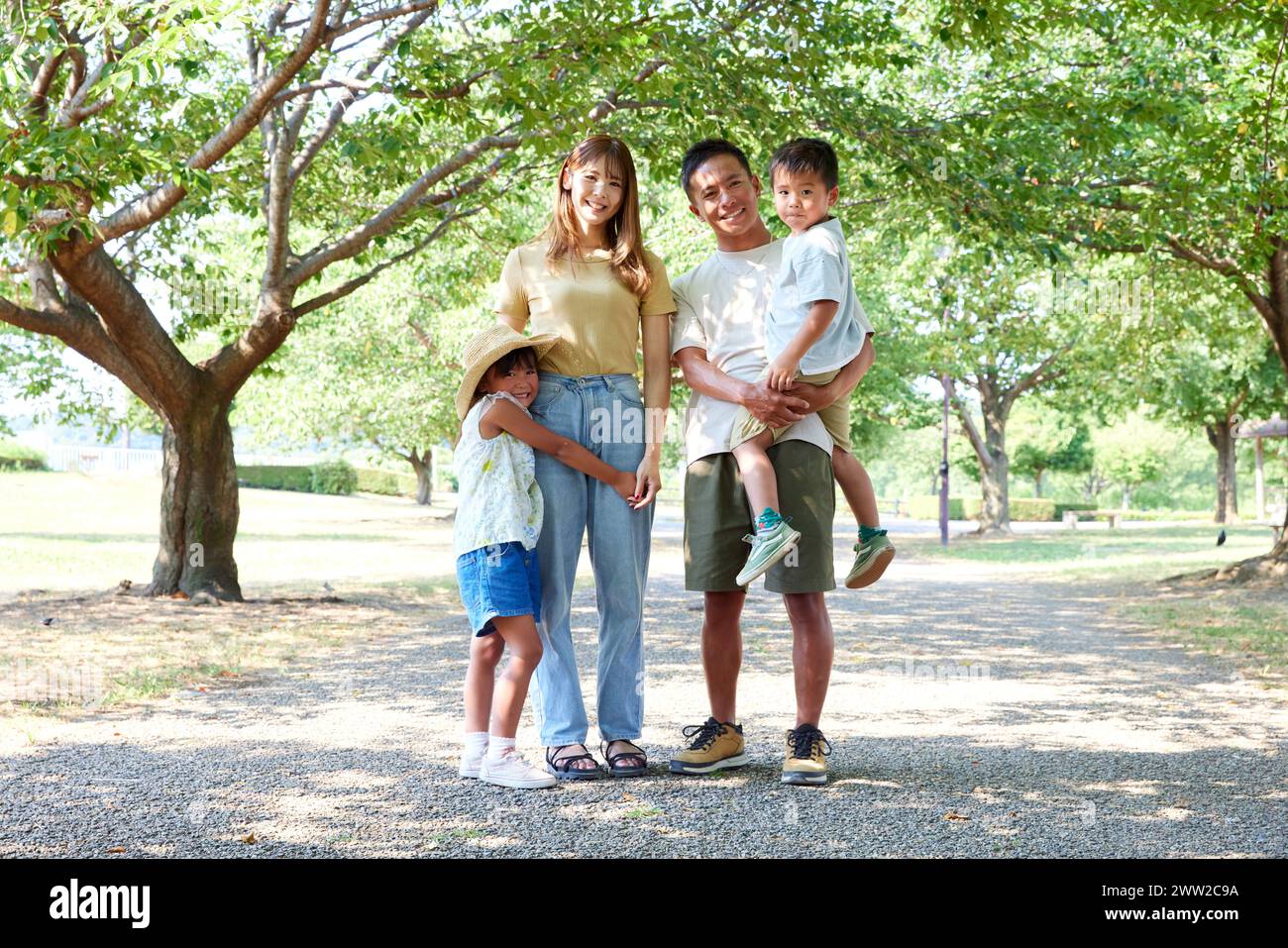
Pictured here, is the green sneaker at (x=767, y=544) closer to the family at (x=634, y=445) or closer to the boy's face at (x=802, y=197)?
the family at (x=634, y=445)

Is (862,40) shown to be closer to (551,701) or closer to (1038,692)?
(1038,692)

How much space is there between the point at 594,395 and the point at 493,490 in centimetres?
52

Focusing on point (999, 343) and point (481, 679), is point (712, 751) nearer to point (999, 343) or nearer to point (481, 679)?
point (481, 679)

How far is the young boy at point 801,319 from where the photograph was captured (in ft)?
13.6

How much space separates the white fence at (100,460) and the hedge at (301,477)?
361 centimetres

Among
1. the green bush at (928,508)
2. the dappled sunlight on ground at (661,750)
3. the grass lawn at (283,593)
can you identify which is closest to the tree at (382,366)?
the grass lawn at (283,593)

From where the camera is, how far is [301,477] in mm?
47844

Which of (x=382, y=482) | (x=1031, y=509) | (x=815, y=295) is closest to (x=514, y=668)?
(x=815, y=295)

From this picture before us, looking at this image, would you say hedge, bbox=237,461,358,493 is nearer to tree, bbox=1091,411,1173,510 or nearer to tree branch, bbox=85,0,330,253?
tree branch, bbox=85,0,330,253

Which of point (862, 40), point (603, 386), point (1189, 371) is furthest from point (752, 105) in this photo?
point (1189, 371)

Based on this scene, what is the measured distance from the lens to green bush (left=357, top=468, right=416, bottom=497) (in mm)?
50875

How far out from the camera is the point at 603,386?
14.6ft

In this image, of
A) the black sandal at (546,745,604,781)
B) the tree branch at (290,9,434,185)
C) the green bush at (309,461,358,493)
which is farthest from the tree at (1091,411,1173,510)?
the black sandal at (546,745,604,781)

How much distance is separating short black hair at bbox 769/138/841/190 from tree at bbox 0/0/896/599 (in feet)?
11.9
